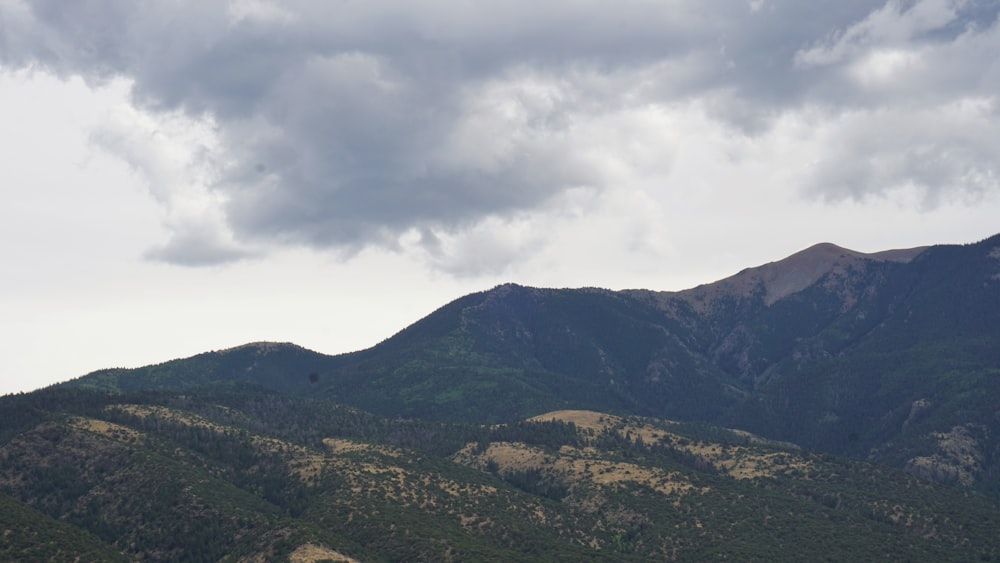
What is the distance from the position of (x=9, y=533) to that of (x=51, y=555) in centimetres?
1121

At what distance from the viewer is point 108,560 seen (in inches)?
7790

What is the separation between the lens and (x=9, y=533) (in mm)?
Result: 195625

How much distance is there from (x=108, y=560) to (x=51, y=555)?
35.8ft

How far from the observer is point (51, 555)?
630 ft

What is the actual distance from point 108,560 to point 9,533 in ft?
64.9
